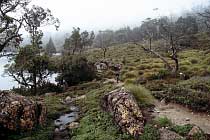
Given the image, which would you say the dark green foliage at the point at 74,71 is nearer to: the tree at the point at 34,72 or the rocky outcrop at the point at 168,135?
the tree at the point at 34,72

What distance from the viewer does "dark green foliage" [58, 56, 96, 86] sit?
47.8 m

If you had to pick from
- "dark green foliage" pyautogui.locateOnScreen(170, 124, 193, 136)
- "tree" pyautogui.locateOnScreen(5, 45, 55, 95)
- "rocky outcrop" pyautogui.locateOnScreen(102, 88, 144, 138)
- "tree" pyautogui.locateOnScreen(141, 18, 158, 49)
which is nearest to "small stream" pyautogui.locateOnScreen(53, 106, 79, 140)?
"rocky outcrop" pyautogui.locateOnScreen(102, 88, 144, 138)

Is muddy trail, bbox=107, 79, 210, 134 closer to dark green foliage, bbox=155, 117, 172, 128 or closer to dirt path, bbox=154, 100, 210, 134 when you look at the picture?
dirt path, bbox=154, 100, 210, 134

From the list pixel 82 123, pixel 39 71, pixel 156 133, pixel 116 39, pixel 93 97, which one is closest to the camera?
pixel 156 133

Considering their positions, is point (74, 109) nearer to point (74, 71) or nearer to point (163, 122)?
point (163, 122)

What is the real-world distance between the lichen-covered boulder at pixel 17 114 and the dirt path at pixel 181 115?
8249 mm

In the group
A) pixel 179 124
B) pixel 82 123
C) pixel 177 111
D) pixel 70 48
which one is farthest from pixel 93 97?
pixel 70 48

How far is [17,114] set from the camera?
22984mm

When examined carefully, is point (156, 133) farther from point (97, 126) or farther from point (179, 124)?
Answer: point (97, 126)

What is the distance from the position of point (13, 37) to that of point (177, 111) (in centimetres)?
1279

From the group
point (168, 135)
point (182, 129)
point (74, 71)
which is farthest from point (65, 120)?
point (74, 71)

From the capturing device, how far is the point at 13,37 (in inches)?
1005

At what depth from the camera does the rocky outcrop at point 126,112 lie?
2002 centimetres

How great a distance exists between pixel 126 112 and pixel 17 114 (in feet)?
23.9
